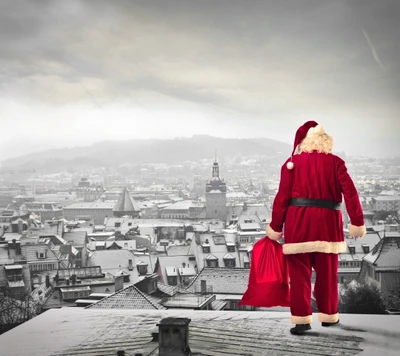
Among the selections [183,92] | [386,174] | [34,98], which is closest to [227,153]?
[183,92]

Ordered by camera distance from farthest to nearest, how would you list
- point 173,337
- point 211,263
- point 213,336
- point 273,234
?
point 211,263 → point 213,336 → point 273,234 → point 173,337

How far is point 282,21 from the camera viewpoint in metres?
4.43

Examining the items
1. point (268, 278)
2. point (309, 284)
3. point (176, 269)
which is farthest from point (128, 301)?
point (309, 284)

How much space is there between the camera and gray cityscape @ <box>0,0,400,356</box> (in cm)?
442

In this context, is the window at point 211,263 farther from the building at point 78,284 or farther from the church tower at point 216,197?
the building at point 78,284

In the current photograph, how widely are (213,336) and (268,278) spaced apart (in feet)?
1.68

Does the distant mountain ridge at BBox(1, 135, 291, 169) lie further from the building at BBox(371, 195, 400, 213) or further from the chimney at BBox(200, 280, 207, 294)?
the chimney at BBox(200, 280, 207, 294)

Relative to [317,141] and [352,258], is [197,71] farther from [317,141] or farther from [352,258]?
[352,258]

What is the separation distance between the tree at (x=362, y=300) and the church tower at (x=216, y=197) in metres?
1.32

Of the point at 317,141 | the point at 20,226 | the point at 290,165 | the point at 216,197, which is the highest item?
the point at 317,141

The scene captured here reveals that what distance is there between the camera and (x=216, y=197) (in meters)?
4.85

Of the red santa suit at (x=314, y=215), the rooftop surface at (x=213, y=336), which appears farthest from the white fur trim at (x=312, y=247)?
the rooftop surface at (x=213, y=336)

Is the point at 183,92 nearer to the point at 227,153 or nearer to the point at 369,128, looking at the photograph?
the point at 227,153

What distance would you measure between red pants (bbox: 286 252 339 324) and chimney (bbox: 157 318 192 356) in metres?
0.64
